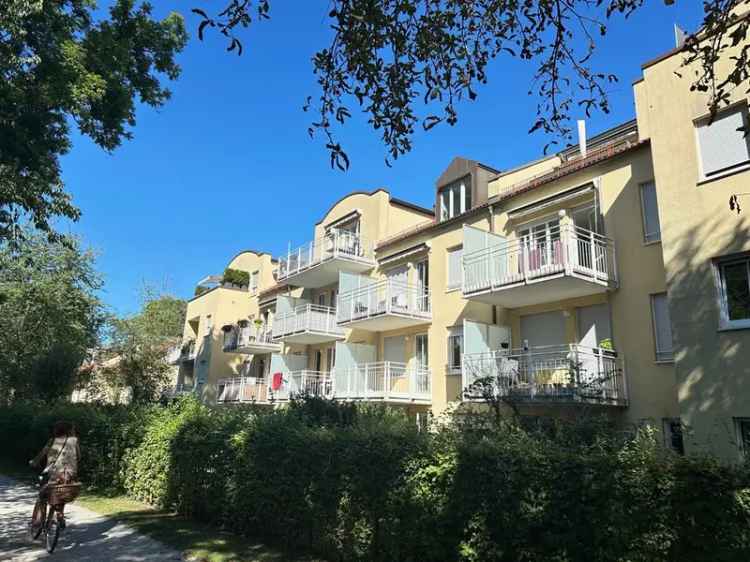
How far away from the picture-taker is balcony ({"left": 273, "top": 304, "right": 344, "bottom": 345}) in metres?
24.4

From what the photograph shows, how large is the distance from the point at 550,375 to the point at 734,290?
458 centimetres

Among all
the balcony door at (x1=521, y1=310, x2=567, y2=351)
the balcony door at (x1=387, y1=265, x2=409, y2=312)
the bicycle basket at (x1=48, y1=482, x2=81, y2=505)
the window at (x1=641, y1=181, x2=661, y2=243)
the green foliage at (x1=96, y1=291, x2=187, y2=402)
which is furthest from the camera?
the green foliage at (x1=96, y1=291, x2=187, y2=402)

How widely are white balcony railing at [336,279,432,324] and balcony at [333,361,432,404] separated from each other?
1881 mm

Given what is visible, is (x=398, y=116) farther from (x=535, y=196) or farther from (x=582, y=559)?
(x=535, y=196)

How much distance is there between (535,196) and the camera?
1647 centimetres

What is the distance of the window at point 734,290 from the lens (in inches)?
416

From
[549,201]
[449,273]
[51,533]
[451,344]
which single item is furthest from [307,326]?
[51,533]

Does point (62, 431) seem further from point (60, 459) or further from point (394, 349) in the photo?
point (394, 349)

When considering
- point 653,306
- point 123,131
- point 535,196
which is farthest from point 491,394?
point 123,131

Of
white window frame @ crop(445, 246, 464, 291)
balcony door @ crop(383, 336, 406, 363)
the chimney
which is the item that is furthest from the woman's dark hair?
the chimney

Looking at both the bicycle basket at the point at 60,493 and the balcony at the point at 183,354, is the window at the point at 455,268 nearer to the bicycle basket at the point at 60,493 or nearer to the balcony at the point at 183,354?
the bicycle basket at the point at 60,493

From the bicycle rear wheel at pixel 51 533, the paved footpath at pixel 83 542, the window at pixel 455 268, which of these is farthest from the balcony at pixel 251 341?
the bicycle rear wheel at pixel 51 533

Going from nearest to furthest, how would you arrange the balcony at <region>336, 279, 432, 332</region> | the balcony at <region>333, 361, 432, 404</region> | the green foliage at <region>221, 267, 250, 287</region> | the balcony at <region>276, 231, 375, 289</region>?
the balcony at <region>333, 361, 432, 404</region> → the balcony at <region>336, 279, 432, 332</region> → the balcony at <region>276, 231, 375, 289</region> → the green foliage at <region>221, 267, 250, 287</region>

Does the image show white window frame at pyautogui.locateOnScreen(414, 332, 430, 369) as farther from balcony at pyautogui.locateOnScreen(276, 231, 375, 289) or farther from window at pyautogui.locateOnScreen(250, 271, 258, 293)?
window at pyautogui.locateOnScreen(250, 271, 258, 293)
